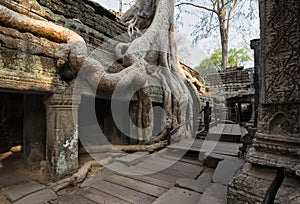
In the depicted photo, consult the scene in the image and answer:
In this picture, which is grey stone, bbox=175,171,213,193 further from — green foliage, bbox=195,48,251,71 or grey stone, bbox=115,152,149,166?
green foliage, bbox=195,48,251,71

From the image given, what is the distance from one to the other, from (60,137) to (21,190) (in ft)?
2.54

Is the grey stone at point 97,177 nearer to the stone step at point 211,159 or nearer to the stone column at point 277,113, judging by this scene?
the stone step at point 211,159

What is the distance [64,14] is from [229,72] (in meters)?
10.4

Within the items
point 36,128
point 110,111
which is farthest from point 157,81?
point 36,128

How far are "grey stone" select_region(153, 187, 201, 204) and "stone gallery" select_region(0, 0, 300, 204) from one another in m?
0.04

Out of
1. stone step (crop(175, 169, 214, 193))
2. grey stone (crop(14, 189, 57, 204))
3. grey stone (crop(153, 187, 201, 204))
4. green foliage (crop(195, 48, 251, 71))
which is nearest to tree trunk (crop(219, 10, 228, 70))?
green foliage (crop(195, 48, 251, 71))

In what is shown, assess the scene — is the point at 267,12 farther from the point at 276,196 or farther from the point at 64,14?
the point at 64,14

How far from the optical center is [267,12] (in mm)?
1444

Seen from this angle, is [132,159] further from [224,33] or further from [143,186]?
[224,33]

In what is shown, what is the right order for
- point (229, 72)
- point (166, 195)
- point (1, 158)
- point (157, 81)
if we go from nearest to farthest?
point (166, 195), point (1, 158), point (157, 81), point (229, 72)

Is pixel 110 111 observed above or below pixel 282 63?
below

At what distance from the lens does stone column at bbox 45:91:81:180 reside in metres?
2.32

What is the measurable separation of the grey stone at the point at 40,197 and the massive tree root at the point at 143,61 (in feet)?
5.31

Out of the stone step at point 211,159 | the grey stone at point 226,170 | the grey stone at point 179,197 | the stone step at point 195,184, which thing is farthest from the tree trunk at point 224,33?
the grey stone at point 179,197
